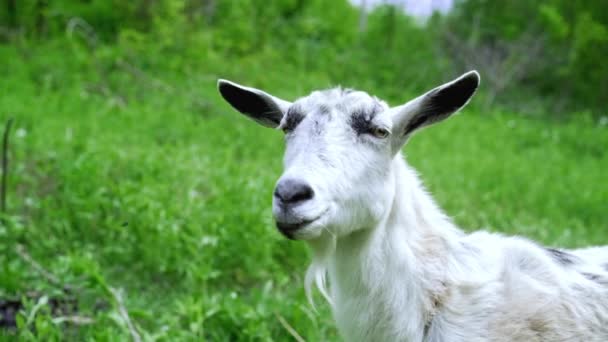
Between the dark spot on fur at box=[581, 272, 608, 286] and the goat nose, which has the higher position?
the goat nose

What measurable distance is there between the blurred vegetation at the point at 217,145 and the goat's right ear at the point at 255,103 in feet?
4.49

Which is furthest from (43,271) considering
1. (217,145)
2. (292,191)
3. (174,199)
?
(217,145)

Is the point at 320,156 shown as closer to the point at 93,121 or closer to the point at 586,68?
the point at 93,121

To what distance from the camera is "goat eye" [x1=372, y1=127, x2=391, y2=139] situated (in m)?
3.29

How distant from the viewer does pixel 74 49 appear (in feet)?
41.1

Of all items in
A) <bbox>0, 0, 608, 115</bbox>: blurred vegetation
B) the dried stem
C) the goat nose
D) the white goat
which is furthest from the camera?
<bbox>0, 0, 608, 115</bbox>: blurred vegetation

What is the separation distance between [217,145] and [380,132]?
6.08 m

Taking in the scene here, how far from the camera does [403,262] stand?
3377 mm

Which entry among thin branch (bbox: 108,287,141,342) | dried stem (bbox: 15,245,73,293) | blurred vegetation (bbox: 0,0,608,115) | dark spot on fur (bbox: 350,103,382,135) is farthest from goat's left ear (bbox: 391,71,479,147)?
blurred vegetation (bbox: 0,0,608,115)

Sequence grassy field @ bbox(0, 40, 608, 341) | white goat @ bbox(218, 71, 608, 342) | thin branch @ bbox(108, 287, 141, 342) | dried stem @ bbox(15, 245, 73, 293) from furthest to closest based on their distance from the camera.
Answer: dried stem @ bbox(15, 245, 73, 293), grassy field @ bbox(0, 40, 608, 341), thin branch @ bbox(108, 287, 141, 342), white goat @ bbox(218, 71, 608, 342)

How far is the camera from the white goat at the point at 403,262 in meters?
3.23

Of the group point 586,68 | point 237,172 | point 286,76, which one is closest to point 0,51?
point 286,76

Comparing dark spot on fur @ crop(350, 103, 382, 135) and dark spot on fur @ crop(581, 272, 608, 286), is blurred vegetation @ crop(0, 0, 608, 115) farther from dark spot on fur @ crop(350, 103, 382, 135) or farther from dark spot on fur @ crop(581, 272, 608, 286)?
dark spot on fur @ crop(581, 272, 608, 286)

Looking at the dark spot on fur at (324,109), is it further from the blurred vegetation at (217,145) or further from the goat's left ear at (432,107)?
the blurred vegetation at (217,145)
